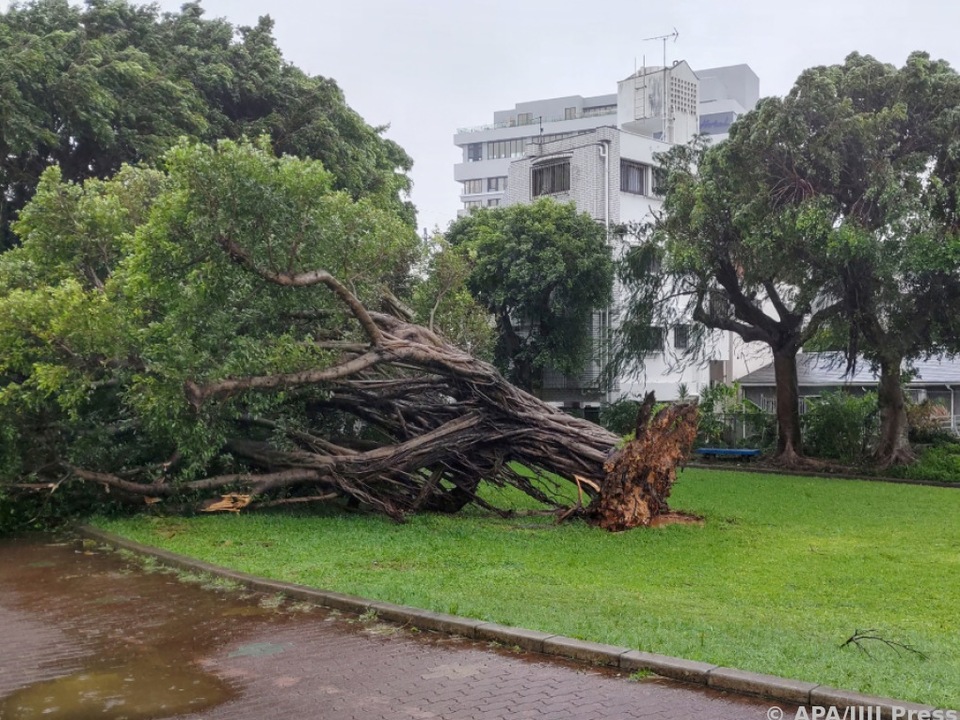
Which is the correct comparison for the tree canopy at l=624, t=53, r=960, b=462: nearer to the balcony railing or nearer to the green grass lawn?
the green grass lawn

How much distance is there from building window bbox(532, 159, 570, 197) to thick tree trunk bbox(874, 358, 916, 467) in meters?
14.4

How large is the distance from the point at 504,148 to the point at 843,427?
42.6 meters

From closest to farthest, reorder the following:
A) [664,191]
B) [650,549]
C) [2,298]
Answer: [650,549], [2,298], [664,191]

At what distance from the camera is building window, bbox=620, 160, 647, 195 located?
3394cm

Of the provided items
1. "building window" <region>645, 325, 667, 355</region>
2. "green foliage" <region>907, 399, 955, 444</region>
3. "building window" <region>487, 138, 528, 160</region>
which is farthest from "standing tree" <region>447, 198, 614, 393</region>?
"building window" <region>487, 138, 528, 160</region>

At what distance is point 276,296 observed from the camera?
1452 centimetres

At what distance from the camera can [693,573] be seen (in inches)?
415

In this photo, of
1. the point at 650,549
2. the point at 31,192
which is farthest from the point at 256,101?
the point at 650,549

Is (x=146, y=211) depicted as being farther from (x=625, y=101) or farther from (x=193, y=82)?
(x=625, y=101)

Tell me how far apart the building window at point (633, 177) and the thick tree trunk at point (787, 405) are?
10.3 m

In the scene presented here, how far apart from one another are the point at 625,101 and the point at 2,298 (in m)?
30.9

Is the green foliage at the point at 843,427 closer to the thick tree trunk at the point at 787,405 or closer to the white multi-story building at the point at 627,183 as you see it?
the thick tree trunk at the point at 787,405

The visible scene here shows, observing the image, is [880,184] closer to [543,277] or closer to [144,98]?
[543,277]

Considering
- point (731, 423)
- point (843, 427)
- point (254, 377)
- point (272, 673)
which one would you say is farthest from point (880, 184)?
point (272, 673)
